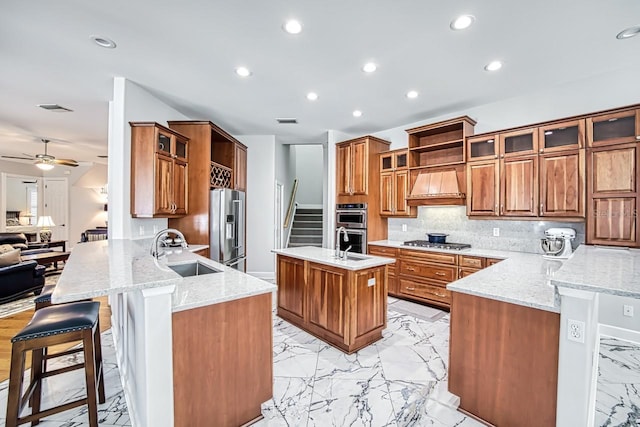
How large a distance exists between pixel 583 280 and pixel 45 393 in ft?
12.1

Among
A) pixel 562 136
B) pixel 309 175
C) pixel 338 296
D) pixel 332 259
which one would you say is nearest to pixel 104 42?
pixel 332 259

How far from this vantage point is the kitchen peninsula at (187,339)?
4.74 ft

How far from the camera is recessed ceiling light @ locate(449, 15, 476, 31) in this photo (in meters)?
2.21

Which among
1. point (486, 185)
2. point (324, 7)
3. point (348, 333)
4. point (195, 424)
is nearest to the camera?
point (195, 424)

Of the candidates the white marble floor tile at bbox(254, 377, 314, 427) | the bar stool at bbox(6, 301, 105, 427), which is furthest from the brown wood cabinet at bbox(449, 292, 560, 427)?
the bar stool at bbox(6, 301, 105, 427)

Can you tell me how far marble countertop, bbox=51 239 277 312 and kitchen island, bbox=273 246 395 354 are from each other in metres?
1.04

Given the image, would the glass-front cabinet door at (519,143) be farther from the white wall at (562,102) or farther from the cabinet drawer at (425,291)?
the cabinet drawer at (425,291)

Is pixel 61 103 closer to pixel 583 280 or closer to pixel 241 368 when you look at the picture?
pixel 241 368

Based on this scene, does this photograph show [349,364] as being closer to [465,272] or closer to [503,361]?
[503,361]

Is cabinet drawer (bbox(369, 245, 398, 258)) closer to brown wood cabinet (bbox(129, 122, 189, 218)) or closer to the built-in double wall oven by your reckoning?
the built-in double wall oven

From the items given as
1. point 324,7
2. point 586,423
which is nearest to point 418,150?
point 324,7

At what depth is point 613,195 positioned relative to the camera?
284 centimetres

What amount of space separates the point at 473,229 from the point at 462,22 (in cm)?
294

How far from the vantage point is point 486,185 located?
379 centimetres
